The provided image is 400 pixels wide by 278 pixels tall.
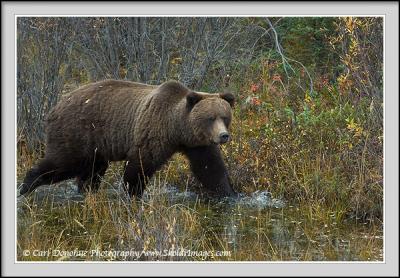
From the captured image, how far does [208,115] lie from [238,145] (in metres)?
1.76

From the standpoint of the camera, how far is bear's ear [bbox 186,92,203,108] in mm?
8836

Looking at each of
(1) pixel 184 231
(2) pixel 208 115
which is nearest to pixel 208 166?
(2) pixel 208 115

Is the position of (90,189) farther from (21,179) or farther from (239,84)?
(239,84)

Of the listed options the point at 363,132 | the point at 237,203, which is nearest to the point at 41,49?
the point at 237,203

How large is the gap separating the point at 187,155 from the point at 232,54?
3.59 metres

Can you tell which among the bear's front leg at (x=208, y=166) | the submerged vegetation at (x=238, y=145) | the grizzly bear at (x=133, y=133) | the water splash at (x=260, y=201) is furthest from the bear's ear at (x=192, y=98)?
the water splash at (x=260, y=201)

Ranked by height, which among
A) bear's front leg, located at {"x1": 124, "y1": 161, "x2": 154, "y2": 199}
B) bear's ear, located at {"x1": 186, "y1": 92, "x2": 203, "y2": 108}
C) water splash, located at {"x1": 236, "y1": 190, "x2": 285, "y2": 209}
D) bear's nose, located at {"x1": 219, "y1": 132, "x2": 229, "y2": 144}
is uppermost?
bear's ear, located at {"x1": 186, "y1": 92, "x2": 203, "y2": 108}

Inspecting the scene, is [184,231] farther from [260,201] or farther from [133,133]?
[260,201]

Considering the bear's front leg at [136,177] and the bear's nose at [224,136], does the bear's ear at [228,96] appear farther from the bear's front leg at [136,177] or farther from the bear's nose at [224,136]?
the bear's front leg at [136,177]

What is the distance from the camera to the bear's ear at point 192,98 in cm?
884

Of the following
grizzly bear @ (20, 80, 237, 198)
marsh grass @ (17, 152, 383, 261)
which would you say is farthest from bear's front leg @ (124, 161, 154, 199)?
marsh grass @ (17, 152, 383, 261)

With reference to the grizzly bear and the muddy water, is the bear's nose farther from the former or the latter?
the muddy water

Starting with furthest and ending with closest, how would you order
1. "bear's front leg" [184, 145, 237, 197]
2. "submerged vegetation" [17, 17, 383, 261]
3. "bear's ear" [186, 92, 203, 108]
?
"bear's front leg" [184, 145, 237, 197] < "bear's ear" [186, 92, 203, 108] < "submerged vegetation" [17, 17, 383, 261]

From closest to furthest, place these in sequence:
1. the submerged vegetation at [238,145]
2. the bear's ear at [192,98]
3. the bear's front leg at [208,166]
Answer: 1. the submerged vegetation at [238,145]
2. the bear's ear at [192,98]
3. the bear's front leg at [208,166]
